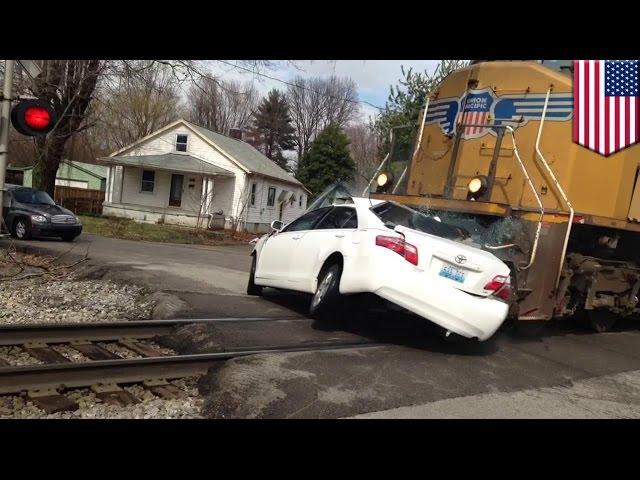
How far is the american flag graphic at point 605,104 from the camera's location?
8.14m

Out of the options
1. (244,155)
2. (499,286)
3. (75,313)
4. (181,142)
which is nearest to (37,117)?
(75,313)

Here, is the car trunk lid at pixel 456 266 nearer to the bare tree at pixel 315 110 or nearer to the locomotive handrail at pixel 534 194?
the locomotive handrail at pixel 534 194

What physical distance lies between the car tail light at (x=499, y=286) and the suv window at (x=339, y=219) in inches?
69.0

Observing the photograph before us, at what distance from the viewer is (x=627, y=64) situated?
8.39m

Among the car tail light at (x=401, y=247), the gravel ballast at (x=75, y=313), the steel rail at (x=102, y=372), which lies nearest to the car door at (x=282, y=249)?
the gravel ballast at (x=75, y=313)

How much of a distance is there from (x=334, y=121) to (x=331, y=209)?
4173 centimetres

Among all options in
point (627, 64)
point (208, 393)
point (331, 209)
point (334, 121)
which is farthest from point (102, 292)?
point (334, 121)

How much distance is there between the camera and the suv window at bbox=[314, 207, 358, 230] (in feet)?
25.3

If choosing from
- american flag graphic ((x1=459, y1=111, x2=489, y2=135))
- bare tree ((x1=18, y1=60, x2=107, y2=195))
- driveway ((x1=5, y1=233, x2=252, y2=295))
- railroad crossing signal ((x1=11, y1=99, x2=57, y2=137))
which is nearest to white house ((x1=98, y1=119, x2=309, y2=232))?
bare tree ((x1=18, y1=60, x2=107, y2=195))

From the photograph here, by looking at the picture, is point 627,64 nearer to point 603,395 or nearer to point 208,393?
point 603,395

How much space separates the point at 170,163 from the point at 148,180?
1.97 meters

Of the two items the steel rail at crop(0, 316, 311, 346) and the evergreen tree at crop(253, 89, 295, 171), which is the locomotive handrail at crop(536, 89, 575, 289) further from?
the evergreen tree at crop(253, 89, 295, 171)

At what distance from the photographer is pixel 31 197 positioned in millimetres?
18438

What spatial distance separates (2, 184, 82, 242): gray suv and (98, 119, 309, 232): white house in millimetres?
12742
